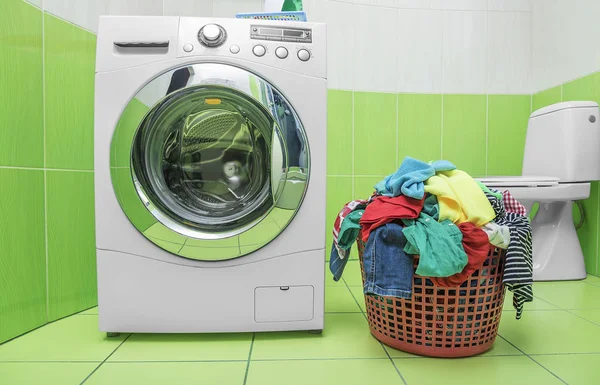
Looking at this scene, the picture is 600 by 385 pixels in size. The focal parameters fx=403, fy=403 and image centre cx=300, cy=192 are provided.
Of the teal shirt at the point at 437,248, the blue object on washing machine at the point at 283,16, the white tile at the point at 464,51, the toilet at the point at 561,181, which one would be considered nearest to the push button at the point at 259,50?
the blue object on washing machine at the point at 283,16

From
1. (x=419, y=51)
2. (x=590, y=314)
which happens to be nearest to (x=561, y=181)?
(x=590, y=314)

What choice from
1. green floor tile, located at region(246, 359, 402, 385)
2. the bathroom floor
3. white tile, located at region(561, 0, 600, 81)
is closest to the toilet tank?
white tile, located at region(561, 0, 600, 81)

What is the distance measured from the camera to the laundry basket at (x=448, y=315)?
922 millimetres

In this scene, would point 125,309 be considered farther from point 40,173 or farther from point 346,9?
point 346,9

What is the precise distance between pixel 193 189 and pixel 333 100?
1.11 m

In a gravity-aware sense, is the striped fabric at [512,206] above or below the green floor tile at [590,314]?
above

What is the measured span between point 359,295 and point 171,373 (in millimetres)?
796

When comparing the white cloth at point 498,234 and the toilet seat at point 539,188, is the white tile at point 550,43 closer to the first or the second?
the toilet seat at point 539,188

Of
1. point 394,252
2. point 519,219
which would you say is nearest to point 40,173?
point 394,252

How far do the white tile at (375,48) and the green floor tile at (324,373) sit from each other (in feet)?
4.82

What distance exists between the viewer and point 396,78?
209 cm

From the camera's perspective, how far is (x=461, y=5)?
6.87 ft

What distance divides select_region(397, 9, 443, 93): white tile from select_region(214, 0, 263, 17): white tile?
74 cm

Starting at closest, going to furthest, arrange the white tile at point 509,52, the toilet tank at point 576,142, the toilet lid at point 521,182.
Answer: the toilet lid at point 521,182 < the toilet tank at point 576,142 < the white tile at point 509,52
